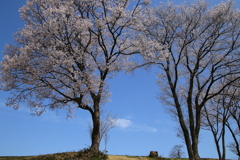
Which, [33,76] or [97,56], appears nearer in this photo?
[33,76]

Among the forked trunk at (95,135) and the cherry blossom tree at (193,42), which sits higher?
the cherry blossom tree at (193,42)

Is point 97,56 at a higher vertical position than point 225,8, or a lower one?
lower

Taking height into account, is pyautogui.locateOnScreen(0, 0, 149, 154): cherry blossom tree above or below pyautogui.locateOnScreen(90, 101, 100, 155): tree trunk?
above

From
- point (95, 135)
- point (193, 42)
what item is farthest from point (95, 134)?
point (193, 42)

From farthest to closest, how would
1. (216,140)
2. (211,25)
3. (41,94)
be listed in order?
(216,140)
(211,25)
(41,94)

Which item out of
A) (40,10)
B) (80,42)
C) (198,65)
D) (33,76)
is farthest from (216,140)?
(40,10)

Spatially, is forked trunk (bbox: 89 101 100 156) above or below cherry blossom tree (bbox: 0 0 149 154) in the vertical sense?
below

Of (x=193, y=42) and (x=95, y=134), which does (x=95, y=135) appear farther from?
(x=193, y=42)

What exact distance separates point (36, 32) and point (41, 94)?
4.10m

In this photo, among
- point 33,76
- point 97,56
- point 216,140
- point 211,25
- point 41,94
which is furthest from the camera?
point 216,140

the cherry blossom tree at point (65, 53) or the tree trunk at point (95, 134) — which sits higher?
the cherry blossom tree at point (65, 53)

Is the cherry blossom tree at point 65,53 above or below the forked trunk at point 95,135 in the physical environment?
above

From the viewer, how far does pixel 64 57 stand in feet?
46.3

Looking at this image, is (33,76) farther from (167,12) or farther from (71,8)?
(167,12)
